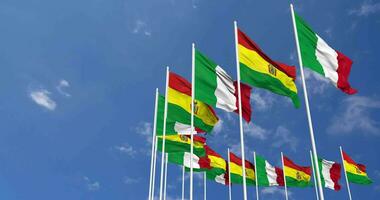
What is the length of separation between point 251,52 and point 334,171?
23.1m

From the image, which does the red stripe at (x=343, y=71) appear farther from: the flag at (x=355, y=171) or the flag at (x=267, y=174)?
the flag at (x=355, y=171)

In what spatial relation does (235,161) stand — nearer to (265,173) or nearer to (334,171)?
(265,173)

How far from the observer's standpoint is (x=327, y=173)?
3459cm

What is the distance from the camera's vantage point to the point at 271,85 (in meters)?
15.7

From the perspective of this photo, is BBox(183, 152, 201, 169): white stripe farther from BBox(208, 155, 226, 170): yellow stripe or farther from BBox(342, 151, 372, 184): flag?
BBox(342, 151, 372, 184): flag

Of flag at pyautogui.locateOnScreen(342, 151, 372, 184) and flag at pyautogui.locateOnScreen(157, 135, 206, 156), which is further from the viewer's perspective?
flag at pyautogui.locateOnScreen(342, 151, 372, 184)

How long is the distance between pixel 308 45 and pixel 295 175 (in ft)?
70.0

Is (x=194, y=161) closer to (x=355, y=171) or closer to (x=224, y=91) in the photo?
(x=224, y=91)

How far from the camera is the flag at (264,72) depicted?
15648mm

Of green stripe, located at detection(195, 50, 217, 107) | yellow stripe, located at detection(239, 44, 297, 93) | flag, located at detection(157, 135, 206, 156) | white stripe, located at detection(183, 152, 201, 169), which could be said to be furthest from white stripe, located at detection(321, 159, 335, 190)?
green stripe, located at detection(195, 50, 217, 107)

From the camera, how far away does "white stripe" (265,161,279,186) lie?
3463cm

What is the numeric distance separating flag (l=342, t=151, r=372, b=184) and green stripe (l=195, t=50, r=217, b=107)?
22.4 metres

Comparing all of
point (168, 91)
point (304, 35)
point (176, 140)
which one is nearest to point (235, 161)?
point (176, 140)

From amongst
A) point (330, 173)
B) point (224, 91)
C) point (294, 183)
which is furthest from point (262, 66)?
point (330, 173)
